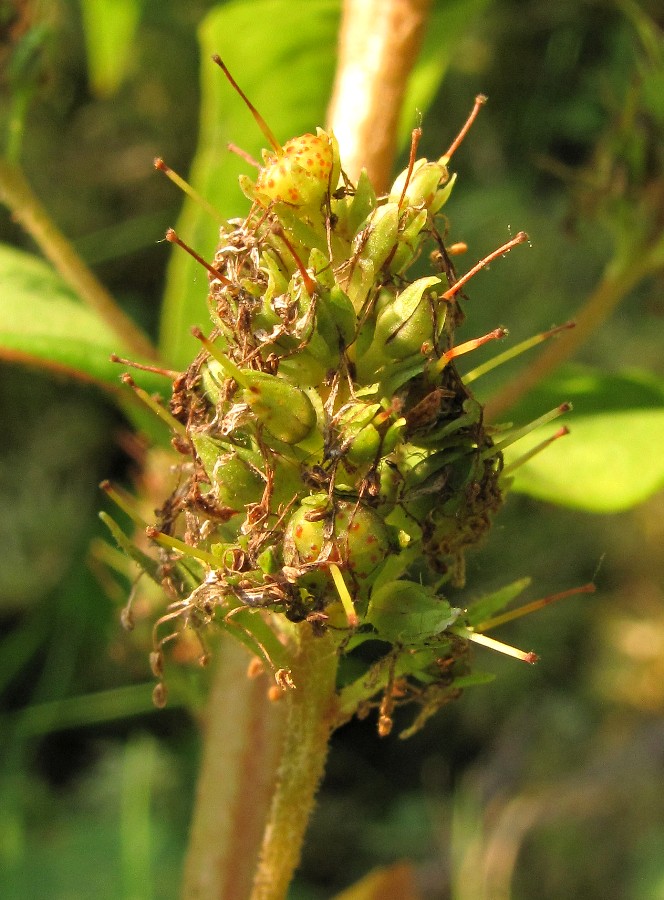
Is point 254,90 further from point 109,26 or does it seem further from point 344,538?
point 344,538

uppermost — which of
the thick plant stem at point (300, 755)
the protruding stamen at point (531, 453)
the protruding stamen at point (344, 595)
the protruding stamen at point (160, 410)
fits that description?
the protruding stamen at point (160, 410)

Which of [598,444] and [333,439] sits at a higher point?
[333,439]

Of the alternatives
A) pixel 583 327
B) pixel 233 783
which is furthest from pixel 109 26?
pixel 233 783

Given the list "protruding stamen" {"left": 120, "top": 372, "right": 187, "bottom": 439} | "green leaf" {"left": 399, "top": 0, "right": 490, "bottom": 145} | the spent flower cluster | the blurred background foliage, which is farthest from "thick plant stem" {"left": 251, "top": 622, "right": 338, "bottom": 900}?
the blurred background foliage

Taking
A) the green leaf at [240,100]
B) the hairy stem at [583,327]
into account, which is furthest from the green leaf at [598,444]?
the green leaf at [240,100]

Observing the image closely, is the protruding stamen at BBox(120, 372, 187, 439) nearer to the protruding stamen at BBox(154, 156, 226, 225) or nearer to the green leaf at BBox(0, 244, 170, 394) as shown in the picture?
the protruding stamen at BBox(154, 156, 226, 225)

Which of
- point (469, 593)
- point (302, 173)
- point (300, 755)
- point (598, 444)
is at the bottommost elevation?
point (469, 593)

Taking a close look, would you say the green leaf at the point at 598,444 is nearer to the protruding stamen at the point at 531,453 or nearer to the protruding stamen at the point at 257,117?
the protruding stamen at the point at 531,453
